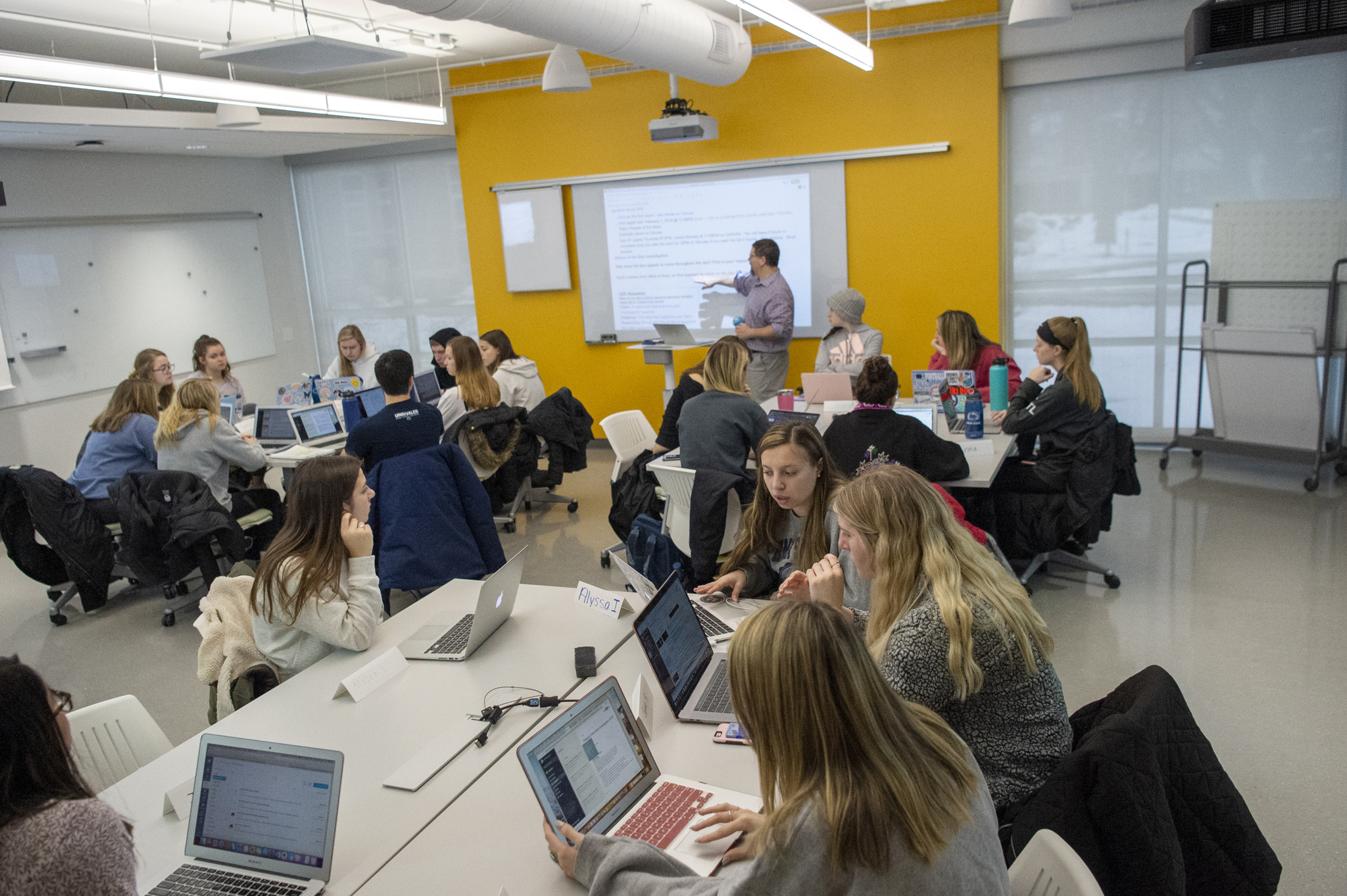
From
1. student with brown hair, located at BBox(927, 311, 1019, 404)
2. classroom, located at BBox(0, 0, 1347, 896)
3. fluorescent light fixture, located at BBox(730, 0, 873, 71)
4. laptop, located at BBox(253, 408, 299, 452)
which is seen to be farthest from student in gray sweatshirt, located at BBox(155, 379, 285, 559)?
student with brown hair, located at BBox(927, 311, 1019, 404)

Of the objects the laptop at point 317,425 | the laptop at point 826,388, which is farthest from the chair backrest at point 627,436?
the laptop at point 317,425

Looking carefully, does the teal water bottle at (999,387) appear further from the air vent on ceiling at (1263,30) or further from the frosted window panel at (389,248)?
the frosted window panel at (389,248)

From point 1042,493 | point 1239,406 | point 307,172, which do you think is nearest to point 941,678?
point 1042,493

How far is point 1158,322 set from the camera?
6996mm

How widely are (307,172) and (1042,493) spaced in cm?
791

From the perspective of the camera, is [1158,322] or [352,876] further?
[1158,322]

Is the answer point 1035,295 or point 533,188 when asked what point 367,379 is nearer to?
point 533,188

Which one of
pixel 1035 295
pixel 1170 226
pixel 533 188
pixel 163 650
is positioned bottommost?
pixel 163 650

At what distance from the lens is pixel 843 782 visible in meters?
1.36

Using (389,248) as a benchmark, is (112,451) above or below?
below

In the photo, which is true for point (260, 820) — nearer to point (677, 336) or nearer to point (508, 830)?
point (508, 830)

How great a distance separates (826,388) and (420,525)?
8.69 ft

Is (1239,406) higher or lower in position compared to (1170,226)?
lower

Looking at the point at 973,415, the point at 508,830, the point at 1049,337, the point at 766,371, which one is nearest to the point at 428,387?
the point at 766,371
